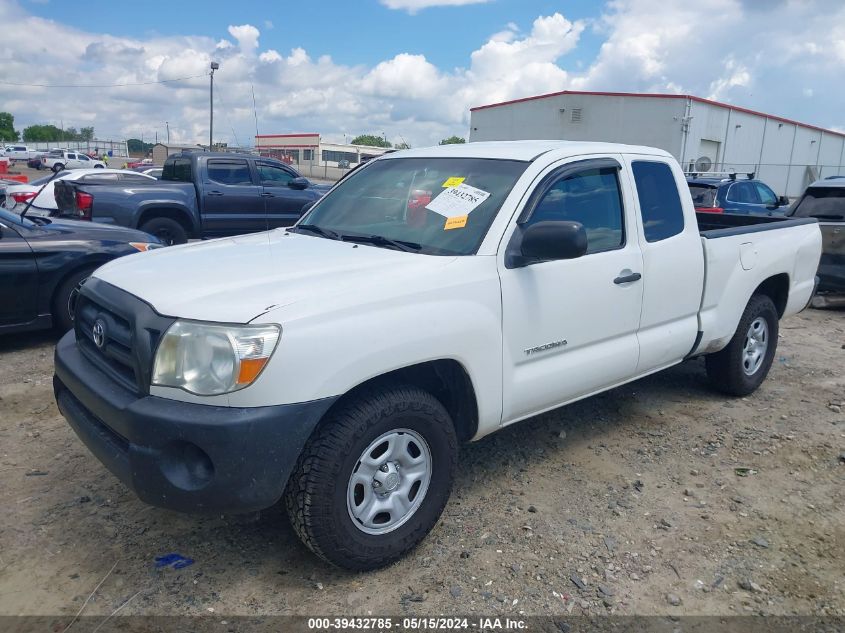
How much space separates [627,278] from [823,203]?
6380 millimetres

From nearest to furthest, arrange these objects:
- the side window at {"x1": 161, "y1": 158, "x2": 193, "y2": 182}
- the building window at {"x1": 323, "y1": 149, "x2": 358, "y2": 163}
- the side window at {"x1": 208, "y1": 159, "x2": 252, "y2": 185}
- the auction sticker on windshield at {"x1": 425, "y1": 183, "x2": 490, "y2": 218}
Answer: the auction sticker on windshield at {"x1": 425, "y1": 183, "x2": 490, "y2": 218} < the side window at {"x1": 208, "y1": 159, "x2": 252, "y2": 185} < the side window at {"x1": 161, "y1": 158, "x2": 193, "y2": 182} < the building window at {"x1": 323, "y1": 149, "x2": 358, "y2": 163}

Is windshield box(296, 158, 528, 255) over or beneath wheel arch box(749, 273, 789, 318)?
over

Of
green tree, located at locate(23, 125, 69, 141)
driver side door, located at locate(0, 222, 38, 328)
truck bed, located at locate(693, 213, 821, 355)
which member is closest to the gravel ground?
truck bed, located at locate(693, 213, 821, 355)

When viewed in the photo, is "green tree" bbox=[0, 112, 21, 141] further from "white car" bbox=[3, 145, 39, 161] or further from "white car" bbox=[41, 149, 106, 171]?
"white car" bbox=[41, 149, 106, 171]

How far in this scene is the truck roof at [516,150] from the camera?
3.71 meters

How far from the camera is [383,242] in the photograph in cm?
344

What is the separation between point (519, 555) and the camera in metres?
3.14

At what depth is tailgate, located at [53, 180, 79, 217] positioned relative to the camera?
9.34 metres

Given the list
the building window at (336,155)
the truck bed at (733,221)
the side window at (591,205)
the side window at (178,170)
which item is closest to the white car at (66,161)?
the building window at (336,155)

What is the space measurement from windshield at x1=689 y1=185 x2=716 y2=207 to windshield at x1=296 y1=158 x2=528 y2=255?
866 cm

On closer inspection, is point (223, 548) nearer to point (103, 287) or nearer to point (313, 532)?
point (313, 532)

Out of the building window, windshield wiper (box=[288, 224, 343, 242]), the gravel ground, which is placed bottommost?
the gravel ground

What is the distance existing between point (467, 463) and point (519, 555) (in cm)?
97

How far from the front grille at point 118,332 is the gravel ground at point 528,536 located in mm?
857
